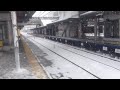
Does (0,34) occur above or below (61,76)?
above

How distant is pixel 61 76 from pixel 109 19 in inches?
466

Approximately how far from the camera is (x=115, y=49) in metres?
15.2

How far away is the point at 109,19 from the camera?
19.4 meters
